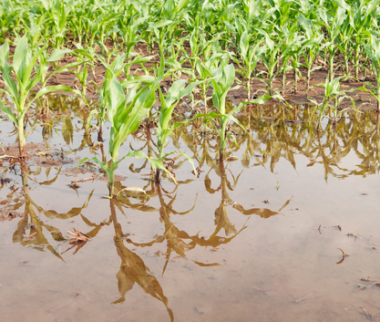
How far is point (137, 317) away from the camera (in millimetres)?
1558

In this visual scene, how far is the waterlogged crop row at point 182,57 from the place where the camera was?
2.72m

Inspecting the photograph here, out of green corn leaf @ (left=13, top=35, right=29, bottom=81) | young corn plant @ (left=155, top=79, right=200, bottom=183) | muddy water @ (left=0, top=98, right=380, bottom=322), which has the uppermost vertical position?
green corn leaf @ (left=13, top=35, right=29, bottom=81)

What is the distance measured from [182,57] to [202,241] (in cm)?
336

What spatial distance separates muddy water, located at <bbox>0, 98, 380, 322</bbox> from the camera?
5.31 ft

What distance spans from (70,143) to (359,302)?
2.83 m

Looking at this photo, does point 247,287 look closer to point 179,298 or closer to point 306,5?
point 179,298

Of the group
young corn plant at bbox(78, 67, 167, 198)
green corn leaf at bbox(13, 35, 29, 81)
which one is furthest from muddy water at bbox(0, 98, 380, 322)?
green corn leaf at bbox(13, 35, 29, 81)

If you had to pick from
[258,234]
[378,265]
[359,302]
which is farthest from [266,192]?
[359,302]

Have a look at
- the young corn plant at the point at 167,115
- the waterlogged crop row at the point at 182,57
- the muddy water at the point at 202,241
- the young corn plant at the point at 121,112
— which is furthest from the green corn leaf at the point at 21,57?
the young corn plant at the point at 167,115

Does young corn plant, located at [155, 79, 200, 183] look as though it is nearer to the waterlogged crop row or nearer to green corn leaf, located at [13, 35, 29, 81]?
the waterlogged crop row

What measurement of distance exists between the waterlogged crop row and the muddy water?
280 mm

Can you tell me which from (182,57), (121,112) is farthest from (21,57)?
(182,57)

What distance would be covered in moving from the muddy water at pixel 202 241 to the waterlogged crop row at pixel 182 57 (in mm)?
280

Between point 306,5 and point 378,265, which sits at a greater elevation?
point 306,5
